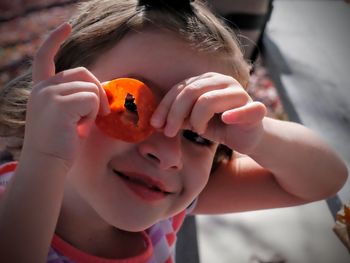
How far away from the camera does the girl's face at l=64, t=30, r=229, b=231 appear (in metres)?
0.67

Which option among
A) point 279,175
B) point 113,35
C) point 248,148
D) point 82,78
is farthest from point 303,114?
point 82,78

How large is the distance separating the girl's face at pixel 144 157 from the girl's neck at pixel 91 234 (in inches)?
3.6

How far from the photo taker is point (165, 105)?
0.63 m

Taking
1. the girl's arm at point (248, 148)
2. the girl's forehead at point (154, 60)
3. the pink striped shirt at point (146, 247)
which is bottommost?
the pink striped shirt at point (146, 247)

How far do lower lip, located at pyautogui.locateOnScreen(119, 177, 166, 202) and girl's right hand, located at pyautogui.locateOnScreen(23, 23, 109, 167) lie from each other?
129 millimetres

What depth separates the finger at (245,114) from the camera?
0.61 metres

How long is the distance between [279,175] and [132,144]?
0.44 metres

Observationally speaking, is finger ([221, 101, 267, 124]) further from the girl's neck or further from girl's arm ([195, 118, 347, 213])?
the girl's neck

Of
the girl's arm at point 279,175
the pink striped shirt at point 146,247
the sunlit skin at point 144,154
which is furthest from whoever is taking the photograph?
the girl's arm at point 279,175

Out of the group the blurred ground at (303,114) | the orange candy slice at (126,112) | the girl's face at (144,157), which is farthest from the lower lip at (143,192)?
the blurred ground at (303,114)

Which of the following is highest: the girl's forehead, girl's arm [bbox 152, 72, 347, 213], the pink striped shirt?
the girl's forehead

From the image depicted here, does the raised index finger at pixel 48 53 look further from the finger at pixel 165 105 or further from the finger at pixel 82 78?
the finger at pixel 165 105

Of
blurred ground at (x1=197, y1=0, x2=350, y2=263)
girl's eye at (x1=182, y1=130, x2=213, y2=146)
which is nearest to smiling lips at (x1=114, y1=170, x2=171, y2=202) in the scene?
girl's eye at (x1=182, y1=130, x2=213, y2=146)

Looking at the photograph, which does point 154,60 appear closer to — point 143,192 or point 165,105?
point 165,105
